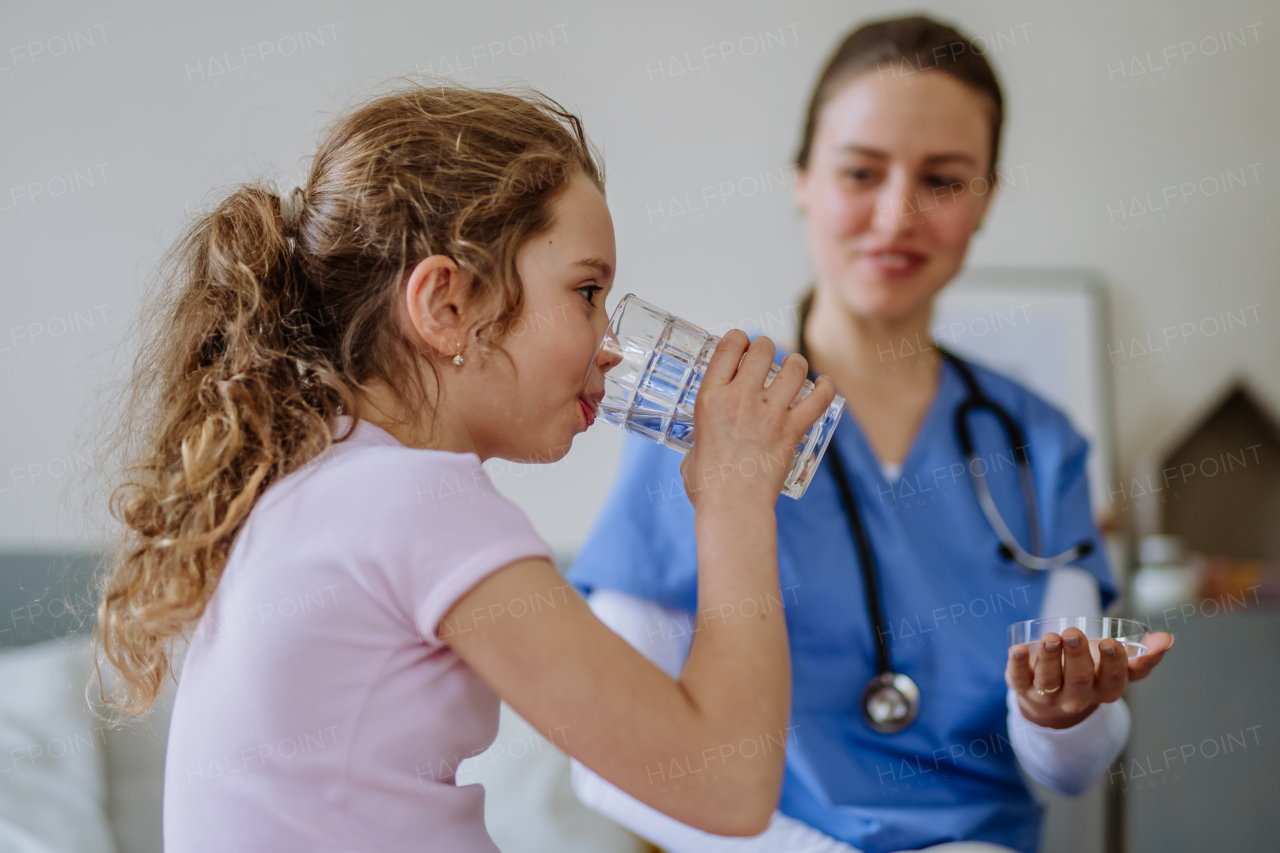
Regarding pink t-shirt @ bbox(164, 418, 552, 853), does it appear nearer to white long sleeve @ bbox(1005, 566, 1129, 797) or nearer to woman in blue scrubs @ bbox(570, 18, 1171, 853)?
woman in blue scrubs @ bbox(570, 18, 1171, 853)

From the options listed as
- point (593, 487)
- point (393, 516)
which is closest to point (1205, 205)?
point (593, 487)

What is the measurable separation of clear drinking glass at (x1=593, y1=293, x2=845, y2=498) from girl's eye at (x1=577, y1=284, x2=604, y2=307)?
0.09 feet

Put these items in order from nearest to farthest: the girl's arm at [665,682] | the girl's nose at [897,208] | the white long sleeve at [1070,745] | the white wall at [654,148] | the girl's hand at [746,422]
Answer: the girl's arm at [665,682], the girl's hand at [746,422], the white long sleeve at [1070,745], the girl's nose at [897,208], the white wall at [654,148]

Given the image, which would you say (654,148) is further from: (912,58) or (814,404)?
(814,404)

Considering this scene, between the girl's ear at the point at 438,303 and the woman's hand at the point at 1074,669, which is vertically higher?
the girl's ear at the point at 438,303

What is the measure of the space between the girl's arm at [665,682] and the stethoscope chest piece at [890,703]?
39cm

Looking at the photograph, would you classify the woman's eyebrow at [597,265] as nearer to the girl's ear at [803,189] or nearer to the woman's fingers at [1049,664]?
the woman's fingers at [1049,664]

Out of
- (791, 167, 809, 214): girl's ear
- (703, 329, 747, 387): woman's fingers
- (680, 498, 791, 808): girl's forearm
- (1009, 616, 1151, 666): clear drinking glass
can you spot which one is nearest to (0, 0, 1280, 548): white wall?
(791, 167, 809, 214): girl's ear

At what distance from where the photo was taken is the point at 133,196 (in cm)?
135

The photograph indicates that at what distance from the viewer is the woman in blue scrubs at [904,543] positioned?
0.92 metres

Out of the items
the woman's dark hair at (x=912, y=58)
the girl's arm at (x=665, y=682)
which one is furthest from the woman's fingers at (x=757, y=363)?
the woman's dark hair at (x=912, y=58)

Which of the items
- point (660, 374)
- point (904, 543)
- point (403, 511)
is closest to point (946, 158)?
point (904, 543)

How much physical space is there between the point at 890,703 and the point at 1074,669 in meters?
0.25

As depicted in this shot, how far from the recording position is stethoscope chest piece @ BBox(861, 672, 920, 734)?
3.09ft
